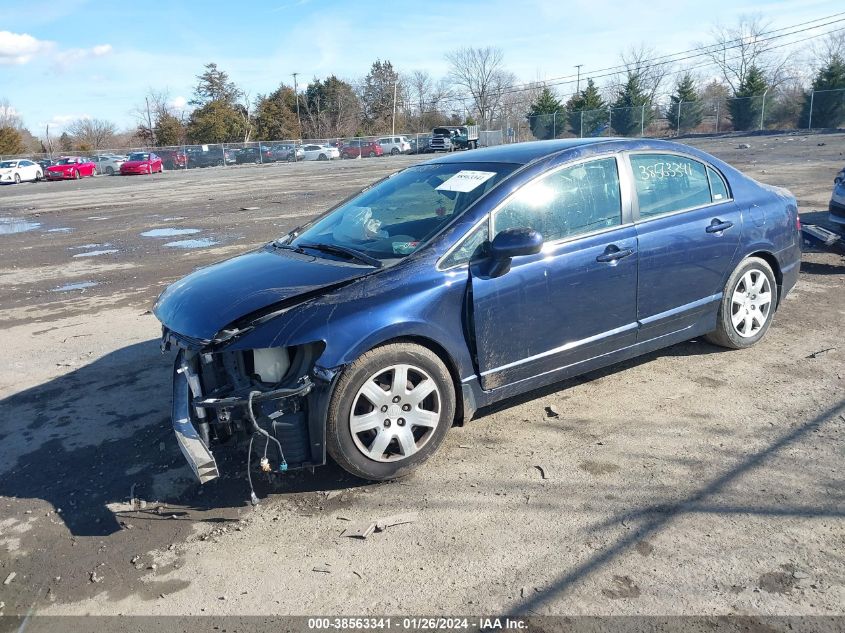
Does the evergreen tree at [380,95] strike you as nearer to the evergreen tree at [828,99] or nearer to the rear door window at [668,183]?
the evergreen tree at [828,99]

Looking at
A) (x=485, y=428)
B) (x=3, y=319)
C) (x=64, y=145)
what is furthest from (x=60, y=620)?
(x=64, y=145)

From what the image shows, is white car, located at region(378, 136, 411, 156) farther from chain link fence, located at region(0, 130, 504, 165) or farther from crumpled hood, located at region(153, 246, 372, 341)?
crumpled hood, located at region(153, 246, 372, 341)

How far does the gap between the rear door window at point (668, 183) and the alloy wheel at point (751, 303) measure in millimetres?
750

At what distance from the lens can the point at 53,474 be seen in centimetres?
401

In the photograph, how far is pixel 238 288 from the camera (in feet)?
12.7

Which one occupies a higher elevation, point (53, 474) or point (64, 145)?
point (64, 145)

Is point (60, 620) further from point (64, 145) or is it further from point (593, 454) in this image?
point (64, 145)

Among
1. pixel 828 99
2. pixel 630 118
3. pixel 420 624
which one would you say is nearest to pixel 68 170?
pixel 630 118

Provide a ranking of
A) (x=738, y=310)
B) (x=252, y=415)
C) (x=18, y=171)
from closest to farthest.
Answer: (x=252, y=415), (x=738, y=310), (x=18, y=171)

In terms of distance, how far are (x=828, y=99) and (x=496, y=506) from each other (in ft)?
156

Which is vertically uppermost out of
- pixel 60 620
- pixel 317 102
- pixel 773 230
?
pixel 317 102

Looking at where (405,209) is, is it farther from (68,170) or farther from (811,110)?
(811,110)

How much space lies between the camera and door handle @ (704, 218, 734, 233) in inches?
193

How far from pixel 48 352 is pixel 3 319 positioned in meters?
1.89
